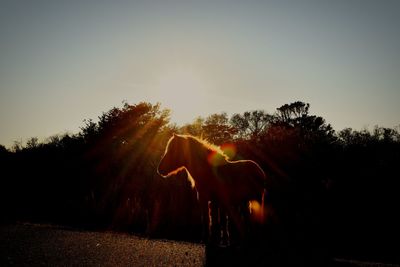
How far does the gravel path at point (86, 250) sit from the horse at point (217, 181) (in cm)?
81

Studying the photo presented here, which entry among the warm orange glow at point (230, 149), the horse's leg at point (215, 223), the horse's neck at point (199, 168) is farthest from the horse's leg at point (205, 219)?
the warm orange glow at point (230, 149)

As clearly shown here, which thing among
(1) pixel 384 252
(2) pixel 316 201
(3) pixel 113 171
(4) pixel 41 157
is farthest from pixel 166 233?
(4) pixel 41 157

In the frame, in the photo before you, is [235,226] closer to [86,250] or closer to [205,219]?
[205,219]

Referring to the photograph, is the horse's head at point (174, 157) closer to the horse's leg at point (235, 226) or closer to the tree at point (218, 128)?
the horse's leg at point (235, 226)

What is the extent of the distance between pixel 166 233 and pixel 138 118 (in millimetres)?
22847

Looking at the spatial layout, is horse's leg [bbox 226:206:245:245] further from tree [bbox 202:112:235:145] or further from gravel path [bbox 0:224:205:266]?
tree [bbox 202:112:235:145]

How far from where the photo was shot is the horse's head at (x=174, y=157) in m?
5.88

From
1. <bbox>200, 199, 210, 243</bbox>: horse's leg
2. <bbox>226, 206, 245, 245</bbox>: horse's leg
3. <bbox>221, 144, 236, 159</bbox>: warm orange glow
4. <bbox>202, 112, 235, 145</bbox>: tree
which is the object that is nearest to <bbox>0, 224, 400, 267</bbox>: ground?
<bbox>200, 199, 210, 243</bbox>: horse's leg

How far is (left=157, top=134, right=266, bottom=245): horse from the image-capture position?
5.34 meters

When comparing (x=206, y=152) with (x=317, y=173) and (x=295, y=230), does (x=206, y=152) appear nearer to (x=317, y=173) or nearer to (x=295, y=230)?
(x=295, y=230)

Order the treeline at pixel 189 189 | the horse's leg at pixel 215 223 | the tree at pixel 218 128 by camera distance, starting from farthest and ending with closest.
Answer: the tree at pixel 218 128, the treeline at pixel 189 189, the horse's leg at pixel 215 223

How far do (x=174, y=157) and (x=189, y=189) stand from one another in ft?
18.3

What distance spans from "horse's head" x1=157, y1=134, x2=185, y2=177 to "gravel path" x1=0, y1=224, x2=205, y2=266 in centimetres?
149

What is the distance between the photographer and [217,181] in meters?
5.32
